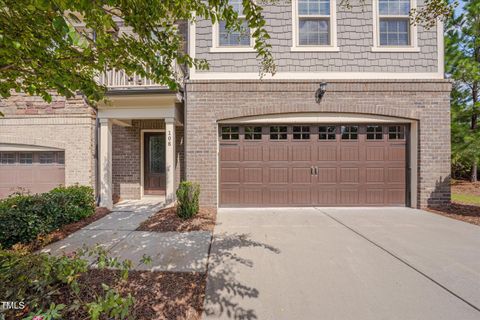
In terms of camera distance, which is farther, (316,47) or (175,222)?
(316,47)

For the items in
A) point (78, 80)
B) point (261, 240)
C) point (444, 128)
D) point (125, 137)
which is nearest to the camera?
point (78, 80)

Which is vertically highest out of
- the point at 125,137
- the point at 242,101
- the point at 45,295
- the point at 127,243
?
the point at 242,101

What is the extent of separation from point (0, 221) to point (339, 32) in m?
8.81

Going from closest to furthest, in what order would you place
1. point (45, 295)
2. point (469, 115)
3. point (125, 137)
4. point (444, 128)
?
point (45, 295) → point (444, 128) → point (125, 137) → point (469, 115)

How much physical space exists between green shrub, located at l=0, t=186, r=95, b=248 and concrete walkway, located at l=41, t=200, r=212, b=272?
1.63 ft

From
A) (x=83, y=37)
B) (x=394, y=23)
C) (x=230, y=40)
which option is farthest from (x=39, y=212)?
(x=394, y=23)

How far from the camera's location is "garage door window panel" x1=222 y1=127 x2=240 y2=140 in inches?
259

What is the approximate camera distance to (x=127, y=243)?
403 centimetres

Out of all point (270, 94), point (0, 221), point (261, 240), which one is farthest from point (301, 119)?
point (0, 221)

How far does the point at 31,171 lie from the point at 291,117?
26.2ft

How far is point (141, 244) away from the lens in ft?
13.0

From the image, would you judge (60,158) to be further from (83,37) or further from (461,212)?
(461,212)

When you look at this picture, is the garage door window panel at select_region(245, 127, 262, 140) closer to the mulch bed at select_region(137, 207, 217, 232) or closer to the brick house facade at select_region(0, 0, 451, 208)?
the brick house facade at select_region(0, 0, 451, 208)

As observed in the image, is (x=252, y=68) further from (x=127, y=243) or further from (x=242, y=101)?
(x=127, y=243)
